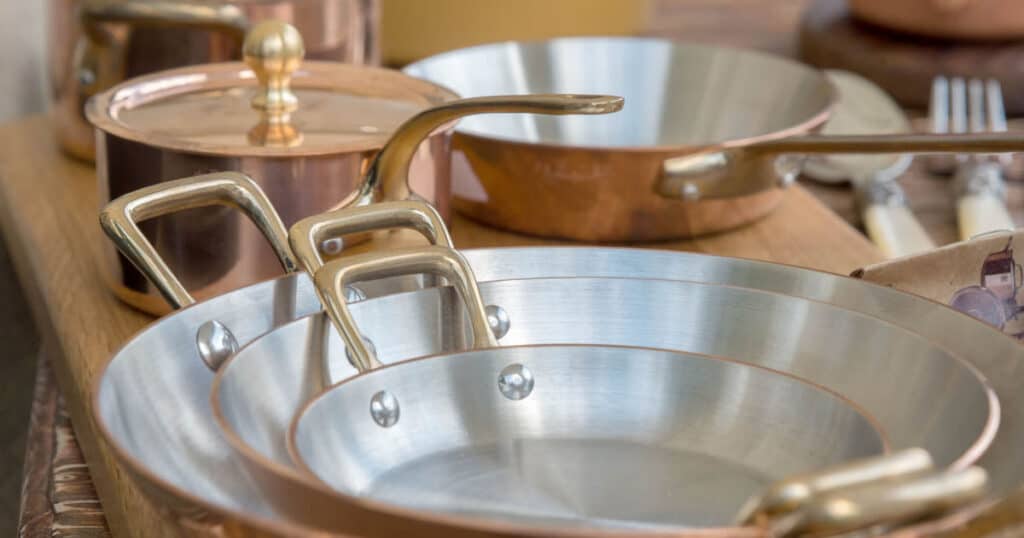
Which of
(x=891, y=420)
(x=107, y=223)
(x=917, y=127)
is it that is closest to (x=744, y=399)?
(x=891, y=420)

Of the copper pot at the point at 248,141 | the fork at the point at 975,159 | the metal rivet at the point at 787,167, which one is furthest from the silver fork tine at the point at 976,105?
the copper pot at the point at 248,141

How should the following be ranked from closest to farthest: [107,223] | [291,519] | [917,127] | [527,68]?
1. [291,519]
2. [107,223]
3. [527,68]
4. [917,127]

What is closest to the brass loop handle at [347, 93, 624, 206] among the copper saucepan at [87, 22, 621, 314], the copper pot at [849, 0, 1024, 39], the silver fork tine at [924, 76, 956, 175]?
the copper saucepan at [87, 22, 621, 314]

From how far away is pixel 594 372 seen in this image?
12.0 inches

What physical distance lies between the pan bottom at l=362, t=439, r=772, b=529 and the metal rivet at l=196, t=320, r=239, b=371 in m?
0.05

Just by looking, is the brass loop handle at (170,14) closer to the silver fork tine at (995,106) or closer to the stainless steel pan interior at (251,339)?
the stainless steel pan interior at (251,339)

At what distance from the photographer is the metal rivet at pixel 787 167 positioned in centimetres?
49

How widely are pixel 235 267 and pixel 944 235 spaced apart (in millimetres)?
330

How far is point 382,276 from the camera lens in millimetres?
322

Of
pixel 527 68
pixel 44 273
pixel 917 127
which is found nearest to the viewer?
pixel 44 273

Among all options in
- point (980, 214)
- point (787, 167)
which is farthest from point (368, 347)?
point (980, 214)

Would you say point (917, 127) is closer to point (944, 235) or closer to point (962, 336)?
point (944, 235)

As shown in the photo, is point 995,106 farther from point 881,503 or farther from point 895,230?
point 881,503

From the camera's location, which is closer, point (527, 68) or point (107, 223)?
point (107, 223)
